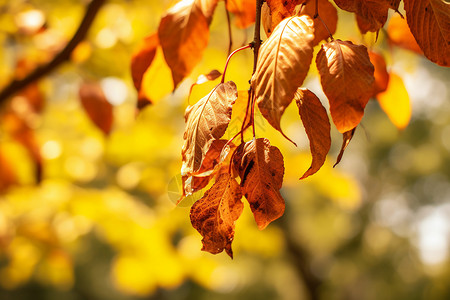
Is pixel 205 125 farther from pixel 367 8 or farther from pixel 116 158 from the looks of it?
pixel 116 158

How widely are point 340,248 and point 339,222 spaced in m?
0.53

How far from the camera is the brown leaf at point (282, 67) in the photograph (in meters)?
0.26

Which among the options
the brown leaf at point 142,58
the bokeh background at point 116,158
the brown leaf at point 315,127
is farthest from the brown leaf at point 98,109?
the brown leaf at point 315,127

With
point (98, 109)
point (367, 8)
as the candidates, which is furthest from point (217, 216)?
point (98, 109)

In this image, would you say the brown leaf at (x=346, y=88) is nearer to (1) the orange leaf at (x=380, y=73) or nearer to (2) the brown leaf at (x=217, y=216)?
(2) the brown leaf at (x=217, y=216)

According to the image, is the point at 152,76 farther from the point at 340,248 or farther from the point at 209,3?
the point at 340,248

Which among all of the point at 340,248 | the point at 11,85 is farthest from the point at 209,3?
the point at 340,248

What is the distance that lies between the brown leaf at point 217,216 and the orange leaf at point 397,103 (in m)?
0.29

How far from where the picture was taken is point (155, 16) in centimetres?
175

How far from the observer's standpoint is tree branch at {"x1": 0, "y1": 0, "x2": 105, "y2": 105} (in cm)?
77

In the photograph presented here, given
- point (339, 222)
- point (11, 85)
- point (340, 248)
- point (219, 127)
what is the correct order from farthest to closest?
point (339, 222) → point (340, 248) → point (11, 85) → point (219, 127)

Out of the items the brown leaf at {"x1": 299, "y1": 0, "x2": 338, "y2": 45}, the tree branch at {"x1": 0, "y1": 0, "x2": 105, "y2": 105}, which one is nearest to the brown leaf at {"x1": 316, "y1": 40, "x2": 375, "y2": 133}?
the brown leaf at {"x1": 299, "y1": 0, "x2": 338, "y2": 45}

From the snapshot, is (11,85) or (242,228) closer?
(11,85)

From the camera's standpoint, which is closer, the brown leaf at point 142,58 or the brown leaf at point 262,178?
the brown leaf at point 262,178
